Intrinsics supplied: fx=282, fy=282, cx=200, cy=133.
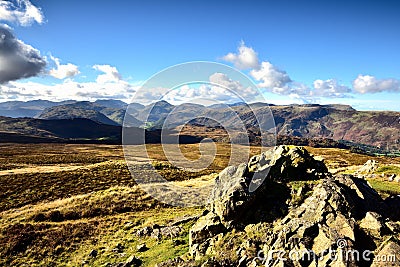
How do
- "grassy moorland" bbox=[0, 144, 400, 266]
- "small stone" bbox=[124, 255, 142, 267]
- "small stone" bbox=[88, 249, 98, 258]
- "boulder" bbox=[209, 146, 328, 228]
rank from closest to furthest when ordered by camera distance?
"boulder" bbox=[209, 146, 328, 228], "small stone" bbox=[124, 255, 142, 267], "grassy moorland" bbox=[0, 144, 400, 266], "small stone" bbox=[88, 249, 98, 258]

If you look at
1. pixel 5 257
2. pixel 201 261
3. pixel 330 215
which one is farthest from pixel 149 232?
pixel 330 215

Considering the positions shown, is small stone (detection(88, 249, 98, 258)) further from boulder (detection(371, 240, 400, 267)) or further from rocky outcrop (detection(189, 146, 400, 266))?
boulder (detection(371, 240, 400, 267))

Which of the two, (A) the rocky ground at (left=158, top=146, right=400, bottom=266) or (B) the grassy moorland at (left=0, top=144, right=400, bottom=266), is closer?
(A) the rocky ground at (left=158, top=146, right=400, bottom=266)

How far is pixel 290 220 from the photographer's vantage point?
58.5ft

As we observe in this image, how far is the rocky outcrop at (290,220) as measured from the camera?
49.0 ft

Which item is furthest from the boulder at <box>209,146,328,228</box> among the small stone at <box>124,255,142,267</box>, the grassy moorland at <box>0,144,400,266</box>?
the small stone at <box>124,255,142,267</box>

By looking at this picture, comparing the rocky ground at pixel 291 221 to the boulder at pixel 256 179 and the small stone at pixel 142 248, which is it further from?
the small stone at pixel 142 248

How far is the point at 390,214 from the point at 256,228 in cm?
963

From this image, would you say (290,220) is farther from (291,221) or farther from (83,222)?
(83,222)

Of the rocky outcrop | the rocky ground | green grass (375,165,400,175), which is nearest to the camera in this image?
the rocky ground

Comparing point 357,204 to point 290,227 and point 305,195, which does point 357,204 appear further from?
point 290,227

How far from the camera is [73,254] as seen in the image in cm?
2752

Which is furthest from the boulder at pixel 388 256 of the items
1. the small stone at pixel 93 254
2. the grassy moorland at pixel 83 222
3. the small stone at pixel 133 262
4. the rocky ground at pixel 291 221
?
the small stone at pixel 93 254

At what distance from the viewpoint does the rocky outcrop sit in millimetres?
14930
